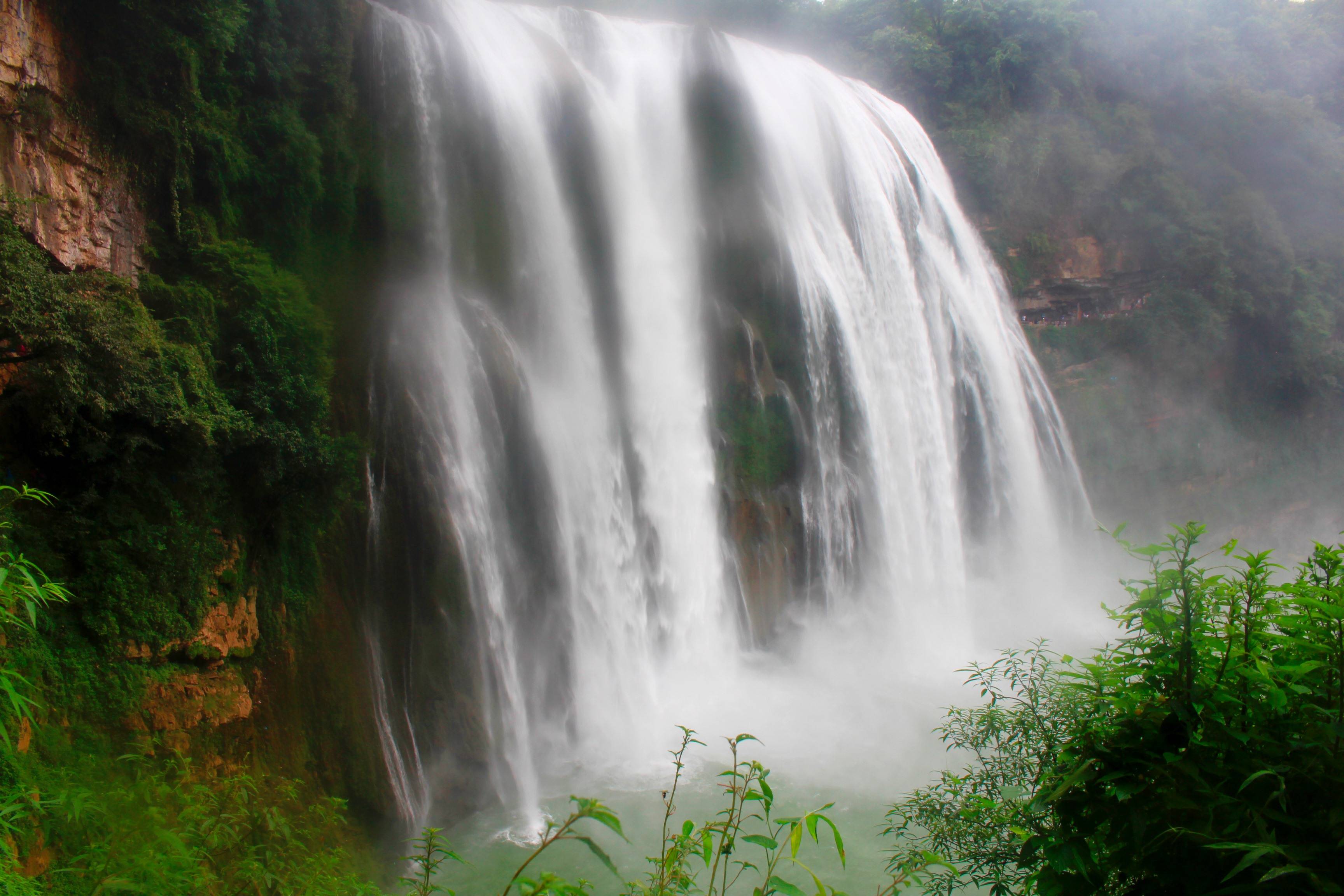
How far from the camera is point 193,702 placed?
6.02 metres

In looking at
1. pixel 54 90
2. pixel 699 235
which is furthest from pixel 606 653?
pixel 54 90

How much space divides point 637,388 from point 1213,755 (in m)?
9.48

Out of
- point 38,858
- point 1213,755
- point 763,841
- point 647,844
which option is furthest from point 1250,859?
point 647,844

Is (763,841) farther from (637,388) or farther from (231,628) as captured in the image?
(637,388)

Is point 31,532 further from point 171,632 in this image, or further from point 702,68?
point 702,68

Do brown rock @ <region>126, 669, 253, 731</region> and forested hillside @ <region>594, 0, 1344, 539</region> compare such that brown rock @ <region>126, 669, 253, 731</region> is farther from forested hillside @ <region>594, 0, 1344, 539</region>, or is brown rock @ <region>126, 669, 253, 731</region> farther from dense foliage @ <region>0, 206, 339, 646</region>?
forested hillside @ <region>594, 0, 1344, 539</region>

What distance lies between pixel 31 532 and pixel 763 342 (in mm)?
9716

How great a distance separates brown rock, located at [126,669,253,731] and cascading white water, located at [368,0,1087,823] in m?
1.26

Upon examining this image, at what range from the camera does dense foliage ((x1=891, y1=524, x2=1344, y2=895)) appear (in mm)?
1554

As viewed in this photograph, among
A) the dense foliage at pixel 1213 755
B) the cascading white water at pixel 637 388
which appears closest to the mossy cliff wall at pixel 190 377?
the cascading white water at pixel 637 388

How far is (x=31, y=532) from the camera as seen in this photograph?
511 centimetres

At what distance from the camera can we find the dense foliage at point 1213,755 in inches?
61.2

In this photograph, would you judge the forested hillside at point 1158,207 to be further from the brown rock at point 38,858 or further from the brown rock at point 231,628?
the brown rock at point 38,858

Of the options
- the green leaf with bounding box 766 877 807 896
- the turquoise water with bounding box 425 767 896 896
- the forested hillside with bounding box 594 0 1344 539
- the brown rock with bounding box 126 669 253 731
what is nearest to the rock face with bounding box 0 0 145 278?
the brown rock with bounding box 126 669 253 731
